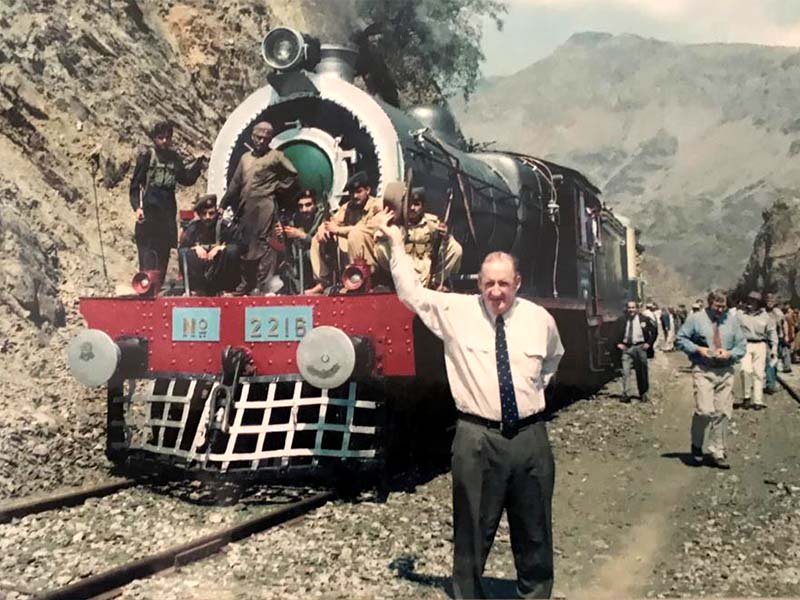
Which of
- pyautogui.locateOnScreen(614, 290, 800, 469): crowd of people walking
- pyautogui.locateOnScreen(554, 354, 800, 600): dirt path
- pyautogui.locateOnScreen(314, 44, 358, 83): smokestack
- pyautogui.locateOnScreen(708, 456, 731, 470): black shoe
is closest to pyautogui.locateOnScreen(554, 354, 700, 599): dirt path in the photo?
pyautogui.locateOnScreen(554, 354, 800, 600): dirt path

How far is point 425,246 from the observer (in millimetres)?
4941

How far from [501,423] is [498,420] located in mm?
13

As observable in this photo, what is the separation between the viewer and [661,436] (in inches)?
242

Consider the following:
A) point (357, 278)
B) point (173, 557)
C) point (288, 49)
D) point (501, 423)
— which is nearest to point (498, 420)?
point (501, 423)

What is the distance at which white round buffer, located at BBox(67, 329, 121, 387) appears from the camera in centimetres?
497

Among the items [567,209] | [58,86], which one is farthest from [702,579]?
[58,86]

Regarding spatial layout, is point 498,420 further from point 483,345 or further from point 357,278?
point 357,278

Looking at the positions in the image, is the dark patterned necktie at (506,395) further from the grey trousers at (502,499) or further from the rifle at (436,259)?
the rifle at (436,259)

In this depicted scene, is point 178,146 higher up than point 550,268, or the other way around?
point 178,146

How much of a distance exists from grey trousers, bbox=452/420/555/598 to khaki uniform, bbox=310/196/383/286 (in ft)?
7.36

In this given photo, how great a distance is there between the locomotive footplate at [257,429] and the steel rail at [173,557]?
337 mm

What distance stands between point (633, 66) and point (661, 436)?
2653 mm

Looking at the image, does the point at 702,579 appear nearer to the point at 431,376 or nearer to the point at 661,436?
the point at 431,376

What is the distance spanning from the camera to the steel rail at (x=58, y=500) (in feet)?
13.9
